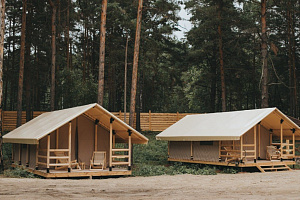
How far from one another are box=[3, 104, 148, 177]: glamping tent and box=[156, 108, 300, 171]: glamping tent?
4.15 meters

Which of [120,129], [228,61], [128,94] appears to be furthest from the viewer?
[128,94]

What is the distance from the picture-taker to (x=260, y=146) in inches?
850

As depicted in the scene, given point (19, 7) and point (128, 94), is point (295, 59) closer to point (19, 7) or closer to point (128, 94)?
point (128, 94)

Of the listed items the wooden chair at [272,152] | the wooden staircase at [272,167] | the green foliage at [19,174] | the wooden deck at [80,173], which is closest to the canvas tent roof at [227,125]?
the wooden chair at [272,152]

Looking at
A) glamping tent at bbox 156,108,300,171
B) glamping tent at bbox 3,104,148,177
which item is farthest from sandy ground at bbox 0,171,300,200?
glamping tent at bbox 156,108,300,171

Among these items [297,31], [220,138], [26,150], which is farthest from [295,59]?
[26,150]

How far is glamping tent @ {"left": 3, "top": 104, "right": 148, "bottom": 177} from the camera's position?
A: 53.0 feet

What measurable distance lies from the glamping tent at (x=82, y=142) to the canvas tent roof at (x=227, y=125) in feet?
12.4

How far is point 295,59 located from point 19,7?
2365 cm

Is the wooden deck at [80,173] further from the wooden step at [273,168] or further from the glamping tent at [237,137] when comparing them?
the wooden step at [273,168]

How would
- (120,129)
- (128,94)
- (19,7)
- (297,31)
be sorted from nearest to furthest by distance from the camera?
(120,129) < (19,7) < (297,31) < (128,94)

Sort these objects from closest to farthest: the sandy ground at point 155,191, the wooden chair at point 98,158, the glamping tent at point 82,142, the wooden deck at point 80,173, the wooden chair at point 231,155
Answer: the sandy ground at point 155,191
the wooden deck at point 80,173
the glamping tent at point 82,142
the wooden chair at point 98,158
the wooden chair at point 231,155

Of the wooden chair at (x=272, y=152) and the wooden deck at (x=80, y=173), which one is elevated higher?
the wooden chair at (x=272, y=152)

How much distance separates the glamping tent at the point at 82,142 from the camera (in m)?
16.1
